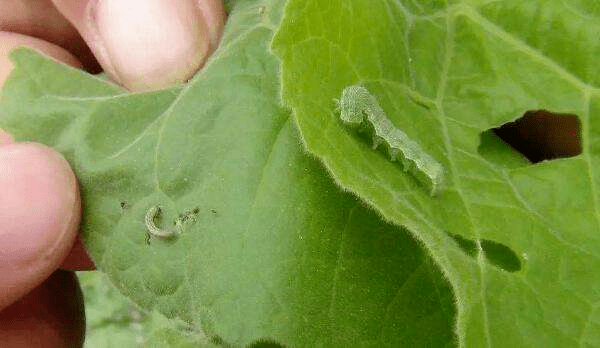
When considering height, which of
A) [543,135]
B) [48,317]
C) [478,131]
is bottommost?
[48,317]

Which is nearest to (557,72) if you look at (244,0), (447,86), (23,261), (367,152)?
(447,86)

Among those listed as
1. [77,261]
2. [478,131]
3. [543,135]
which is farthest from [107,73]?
[543,135]

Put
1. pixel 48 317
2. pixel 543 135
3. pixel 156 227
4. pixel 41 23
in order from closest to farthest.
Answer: pixel 156 227, pixel 543 135, pixel 48 317, pixel 41 23

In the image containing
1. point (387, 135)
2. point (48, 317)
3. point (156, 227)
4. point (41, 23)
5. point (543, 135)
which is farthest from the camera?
point (41, 23)

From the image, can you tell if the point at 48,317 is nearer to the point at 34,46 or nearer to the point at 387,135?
the point at 34,46

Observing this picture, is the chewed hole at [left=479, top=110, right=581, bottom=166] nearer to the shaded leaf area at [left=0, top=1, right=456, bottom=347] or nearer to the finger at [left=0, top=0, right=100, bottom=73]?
the shaded leaf area at [left=0, top=1, right=456, bottom=347]

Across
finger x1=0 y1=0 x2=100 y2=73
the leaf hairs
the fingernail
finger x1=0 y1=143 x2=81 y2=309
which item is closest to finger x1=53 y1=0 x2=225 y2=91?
the fingernail

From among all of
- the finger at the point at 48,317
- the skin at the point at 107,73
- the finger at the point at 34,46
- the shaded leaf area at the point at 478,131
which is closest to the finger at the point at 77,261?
the finger at the point at 48,317
